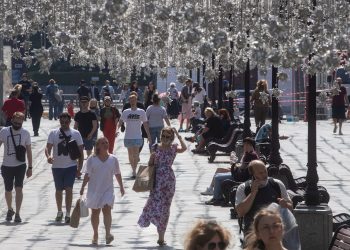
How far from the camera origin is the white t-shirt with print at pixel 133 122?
88.9 feet

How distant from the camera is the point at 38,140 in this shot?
39.2m

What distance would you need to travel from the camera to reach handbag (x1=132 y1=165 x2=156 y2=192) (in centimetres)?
1775

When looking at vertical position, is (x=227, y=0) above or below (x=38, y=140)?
above

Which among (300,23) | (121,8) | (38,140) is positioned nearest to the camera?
(121,8)

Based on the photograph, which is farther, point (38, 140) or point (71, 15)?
point (38, 140)

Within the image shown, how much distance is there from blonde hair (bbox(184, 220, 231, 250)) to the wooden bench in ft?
18.1

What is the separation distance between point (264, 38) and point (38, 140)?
27.3 meters

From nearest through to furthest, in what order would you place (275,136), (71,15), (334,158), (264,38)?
1. (264,38)
2. (71,15)
3. (275,136)
4. (334,158)

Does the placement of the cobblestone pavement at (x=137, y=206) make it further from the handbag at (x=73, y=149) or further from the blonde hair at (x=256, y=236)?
the blonde hair at (x=256, y=236)

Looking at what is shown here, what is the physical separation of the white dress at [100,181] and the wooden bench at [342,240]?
15.1ft

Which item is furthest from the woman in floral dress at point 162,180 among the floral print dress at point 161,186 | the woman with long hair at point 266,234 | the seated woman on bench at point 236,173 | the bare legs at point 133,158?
the bare legs at point 133,158

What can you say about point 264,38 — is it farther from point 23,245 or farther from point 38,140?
point 38,140

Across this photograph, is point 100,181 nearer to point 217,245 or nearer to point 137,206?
point 137,206

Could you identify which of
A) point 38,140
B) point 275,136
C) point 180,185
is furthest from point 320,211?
point 38,140
